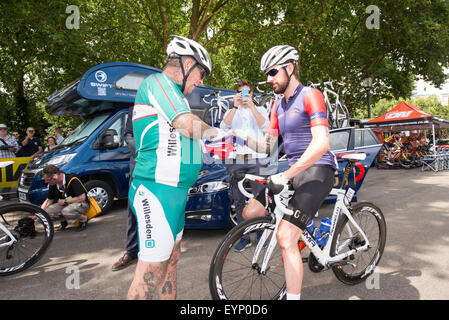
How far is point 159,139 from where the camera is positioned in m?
1.86

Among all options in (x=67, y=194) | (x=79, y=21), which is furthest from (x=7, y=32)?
(x=67, y=194)

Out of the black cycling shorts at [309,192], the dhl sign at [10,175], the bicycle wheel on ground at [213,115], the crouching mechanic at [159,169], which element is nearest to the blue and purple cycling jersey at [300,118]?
the black cycling shorts at [309,192]

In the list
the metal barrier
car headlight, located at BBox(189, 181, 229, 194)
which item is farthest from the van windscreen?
the metal barrier

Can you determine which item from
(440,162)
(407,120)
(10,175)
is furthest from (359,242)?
(407,120)

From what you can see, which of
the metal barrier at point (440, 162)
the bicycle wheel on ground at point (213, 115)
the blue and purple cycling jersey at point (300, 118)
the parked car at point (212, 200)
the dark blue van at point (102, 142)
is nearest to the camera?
the blue and purple cycling jersey at point (300, 118)

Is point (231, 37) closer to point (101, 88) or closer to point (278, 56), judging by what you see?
point (101, 88)

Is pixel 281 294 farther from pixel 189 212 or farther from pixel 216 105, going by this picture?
pixel 216 105

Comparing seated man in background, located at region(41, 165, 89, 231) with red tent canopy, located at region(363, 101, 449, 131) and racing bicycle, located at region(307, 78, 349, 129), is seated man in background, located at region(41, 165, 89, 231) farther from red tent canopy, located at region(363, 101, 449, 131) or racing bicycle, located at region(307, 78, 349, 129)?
red tent canopy, located at region(363, 101, 449, 131)

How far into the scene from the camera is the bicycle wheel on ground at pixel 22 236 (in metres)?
3.67

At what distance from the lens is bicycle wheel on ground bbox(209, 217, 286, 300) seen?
219 centimetres

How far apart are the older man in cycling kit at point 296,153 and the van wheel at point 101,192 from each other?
187 inches

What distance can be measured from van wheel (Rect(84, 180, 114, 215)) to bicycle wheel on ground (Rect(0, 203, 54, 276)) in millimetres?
2522

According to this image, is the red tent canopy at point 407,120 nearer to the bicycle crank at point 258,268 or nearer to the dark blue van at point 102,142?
the dark blue van at point 102,142
